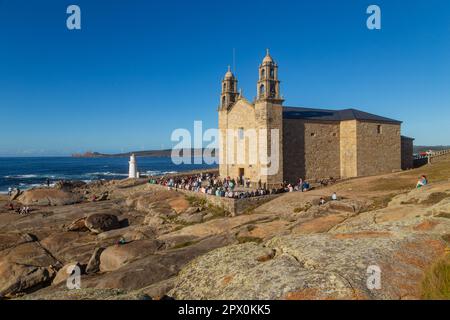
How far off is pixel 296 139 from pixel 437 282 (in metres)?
30.5

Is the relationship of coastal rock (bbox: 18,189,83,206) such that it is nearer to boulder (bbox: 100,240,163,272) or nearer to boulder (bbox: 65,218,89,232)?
boulder (bbox: 65,218,89,232)

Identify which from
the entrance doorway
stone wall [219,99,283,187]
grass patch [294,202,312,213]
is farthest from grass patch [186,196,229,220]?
the entrance doorway

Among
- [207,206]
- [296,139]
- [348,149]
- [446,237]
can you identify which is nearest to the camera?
[446,237]

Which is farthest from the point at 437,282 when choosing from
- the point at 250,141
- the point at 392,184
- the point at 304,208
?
the point at 250,141

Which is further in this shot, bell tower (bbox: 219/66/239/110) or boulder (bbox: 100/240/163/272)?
bell tower (bbox: 219/66/239/110)

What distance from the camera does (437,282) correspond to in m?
5.97

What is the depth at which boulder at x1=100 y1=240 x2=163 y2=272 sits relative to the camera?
17703 millimetres

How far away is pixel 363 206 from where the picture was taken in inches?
800

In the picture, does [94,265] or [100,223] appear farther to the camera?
[100,223]

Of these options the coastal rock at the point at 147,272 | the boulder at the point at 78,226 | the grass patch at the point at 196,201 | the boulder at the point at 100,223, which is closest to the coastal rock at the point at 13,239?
the boulder at the point at 78,226

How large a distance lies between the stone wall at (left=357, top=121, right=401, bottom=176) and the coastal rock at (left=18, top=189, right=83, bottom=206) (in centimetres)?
3693

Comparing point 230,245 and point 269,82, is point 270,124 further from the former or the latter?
point 230,245

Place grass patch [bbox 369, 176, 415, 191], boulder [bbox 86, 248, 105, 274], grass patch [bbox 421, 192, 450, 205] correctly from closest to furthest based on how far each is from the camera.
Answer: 1. grass patch [bbox 421, 192, 450, 205]
2. boulder [bbox 86, 248, 105, 274]
3. grass patch [bbox 369, 176, 415, 191]

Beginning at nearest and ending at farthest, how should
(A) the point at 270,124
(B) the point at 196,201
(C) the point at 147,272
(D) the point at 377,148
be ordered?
(C) the point at 147,272
(B) the point at 196,201
(A) the point at 270,124
(D) the point at 377,148
